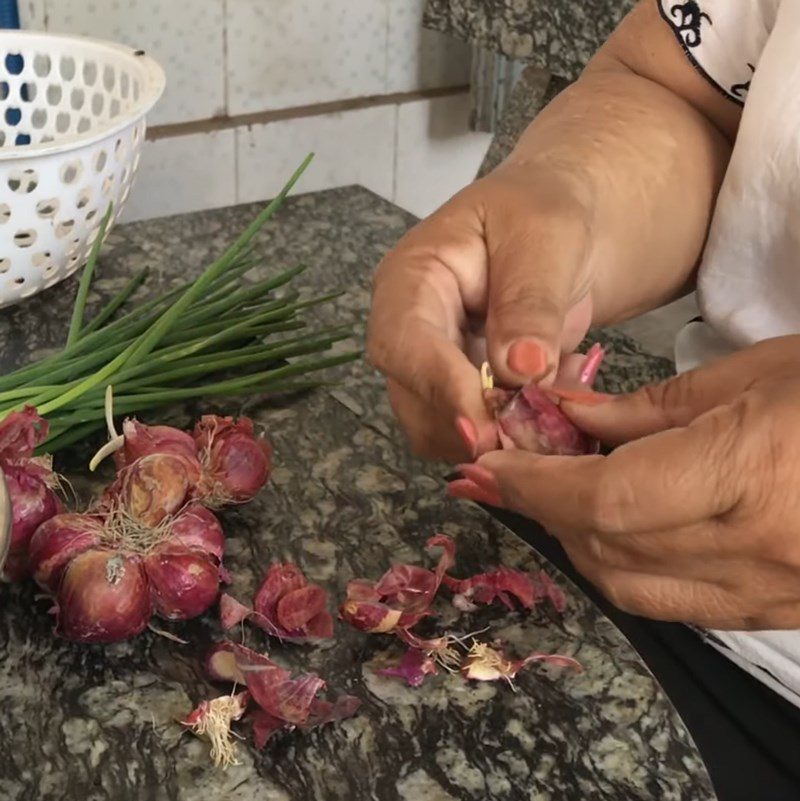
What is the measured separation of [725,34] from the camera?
0.79m

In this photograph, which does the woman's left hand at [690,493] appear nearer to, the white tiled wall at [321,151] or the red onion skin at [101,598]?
the red onion skin at [101,598]

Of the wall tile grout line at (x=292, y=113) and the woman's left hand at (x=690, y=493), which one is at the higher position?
the woman's left hand at (x=690, y=493)

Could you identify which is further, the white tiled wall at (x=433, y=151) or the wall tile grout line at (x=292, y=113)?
the white tiled wall at (x=433, y=151)

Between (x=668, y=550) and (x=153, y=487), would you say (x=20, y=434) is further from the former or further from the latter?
(x=668, y=550)

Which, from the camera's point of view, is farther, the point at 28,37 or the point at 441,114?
the point at 441,114

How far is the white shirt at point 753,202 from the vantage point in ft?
2.34

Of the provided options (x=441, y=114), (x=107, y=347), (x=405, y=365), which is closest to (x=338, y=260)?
(x=107, y=347)

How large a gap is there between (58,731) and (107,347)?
1.00 ft

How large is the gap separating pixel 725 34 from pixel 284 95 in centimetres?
97

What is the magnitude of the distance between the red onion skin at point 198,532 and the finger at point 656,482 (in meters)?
0.21

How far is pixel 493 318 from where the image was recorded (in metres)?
0.61

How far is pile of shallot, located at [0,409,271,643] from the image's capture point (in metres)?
0.58

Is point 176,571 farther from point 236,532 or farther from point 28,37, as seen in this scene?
point 28,37

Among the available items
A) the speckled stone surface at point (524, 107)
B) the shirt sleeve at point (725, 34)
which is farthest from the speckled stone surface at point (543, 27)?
the shirt sleeve at point (725, 34)
